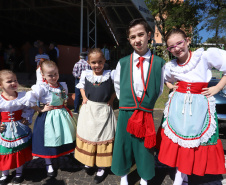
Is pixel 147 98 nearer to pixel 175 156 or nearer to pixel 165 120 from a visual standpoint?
pixel 165 120

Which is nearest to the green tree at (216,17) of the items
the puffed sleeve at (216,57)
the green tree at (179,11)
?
the green tree at (179,11)

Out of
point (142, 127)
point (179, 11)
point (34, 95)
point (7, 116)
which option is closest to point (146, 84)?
point (142, 127)

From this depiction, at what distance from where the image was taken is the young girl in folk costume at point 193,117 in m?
2.03

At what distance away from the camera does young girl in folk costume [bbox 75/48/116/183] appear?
2389 millimetres

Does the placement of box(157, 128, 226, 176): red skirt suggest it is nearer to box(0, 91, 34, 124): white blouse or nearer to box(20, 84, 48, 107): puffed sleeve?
box(20, 84, 48, 107): puffed sleeve

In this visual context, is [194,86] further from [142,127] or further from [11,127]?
[11,127]

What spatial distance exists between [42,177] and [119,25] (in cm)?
1113

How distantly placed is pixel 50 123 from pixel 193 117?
1.69 meters

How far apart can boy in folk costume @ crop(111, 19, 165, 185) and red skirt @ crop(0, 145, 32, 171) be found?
1166 millimetres

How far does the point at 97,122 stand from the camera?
2.38 meters

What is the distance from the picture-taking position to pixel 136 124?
6.76ft

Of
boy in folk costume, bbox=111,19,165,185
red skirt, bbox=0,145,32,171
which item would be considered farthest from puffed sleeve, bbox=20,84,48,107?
boy in folk costume, bbox=111,19,165,185

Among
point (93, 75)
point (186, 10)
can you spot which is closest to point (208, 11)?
point (186, 10)

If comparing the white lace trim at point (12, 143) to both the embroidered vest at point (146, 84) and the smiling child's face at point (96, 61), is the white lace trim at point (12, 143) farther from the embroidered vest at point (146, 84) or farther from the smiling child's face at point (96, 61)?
the embroidered vest at point (146, 84)
